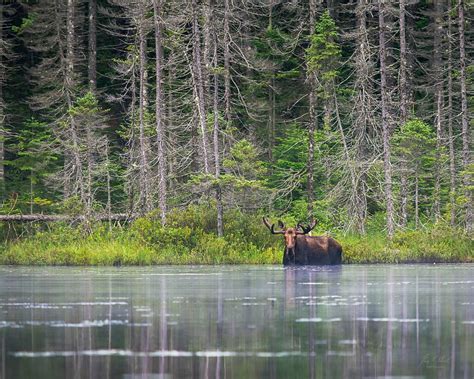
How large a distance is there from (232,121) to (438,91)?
356 inches

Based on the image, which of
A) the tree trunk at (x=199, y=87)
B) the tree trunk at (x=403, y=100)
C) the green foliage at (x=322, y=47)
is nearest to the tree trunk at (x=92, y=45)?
the green foliage at (x=322, y=47)

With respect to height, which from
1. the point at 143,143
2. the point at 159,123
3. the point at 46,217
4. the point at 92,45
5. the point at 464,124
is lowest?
the point at 46,217

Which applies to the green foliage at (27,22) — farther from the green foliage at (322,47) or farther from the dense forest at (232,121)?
the green foliage at (322,47)

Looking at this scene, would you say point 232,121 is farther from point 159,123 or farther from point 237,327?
point 237,327

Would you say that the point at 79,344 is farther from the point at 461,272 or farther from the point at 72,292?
the point at 461,272

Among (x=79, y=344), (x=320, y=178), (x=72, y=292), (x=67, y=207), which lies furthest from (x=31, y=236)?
(x=79, y=344)

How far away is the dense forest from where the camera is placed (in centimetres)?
4581

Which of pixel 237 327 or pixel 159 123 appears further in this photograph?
pixel 159 123

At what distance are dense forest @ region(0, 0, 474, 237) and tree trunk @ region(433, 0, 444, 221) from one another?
0.36ft

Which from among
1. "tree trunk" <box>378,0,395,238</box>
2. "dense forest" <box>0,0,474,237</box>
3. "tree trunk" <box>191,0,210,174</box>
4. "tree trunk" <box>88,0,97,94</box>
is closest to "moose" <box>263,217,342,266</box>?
"dense forest" <box>0,0,474,237</box>

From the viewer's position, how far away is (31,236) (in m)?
43.8

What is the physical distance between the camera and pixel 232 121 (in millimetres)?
53781

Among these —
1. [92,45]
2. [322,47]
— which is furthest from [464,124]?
[92,45]

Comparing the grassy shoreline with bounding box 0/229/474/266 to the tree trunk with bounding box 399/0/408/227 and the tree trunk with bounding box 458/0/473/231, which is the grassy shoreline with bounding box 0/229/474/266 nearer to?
the tree trunk with bounding box 458/0/473/231
